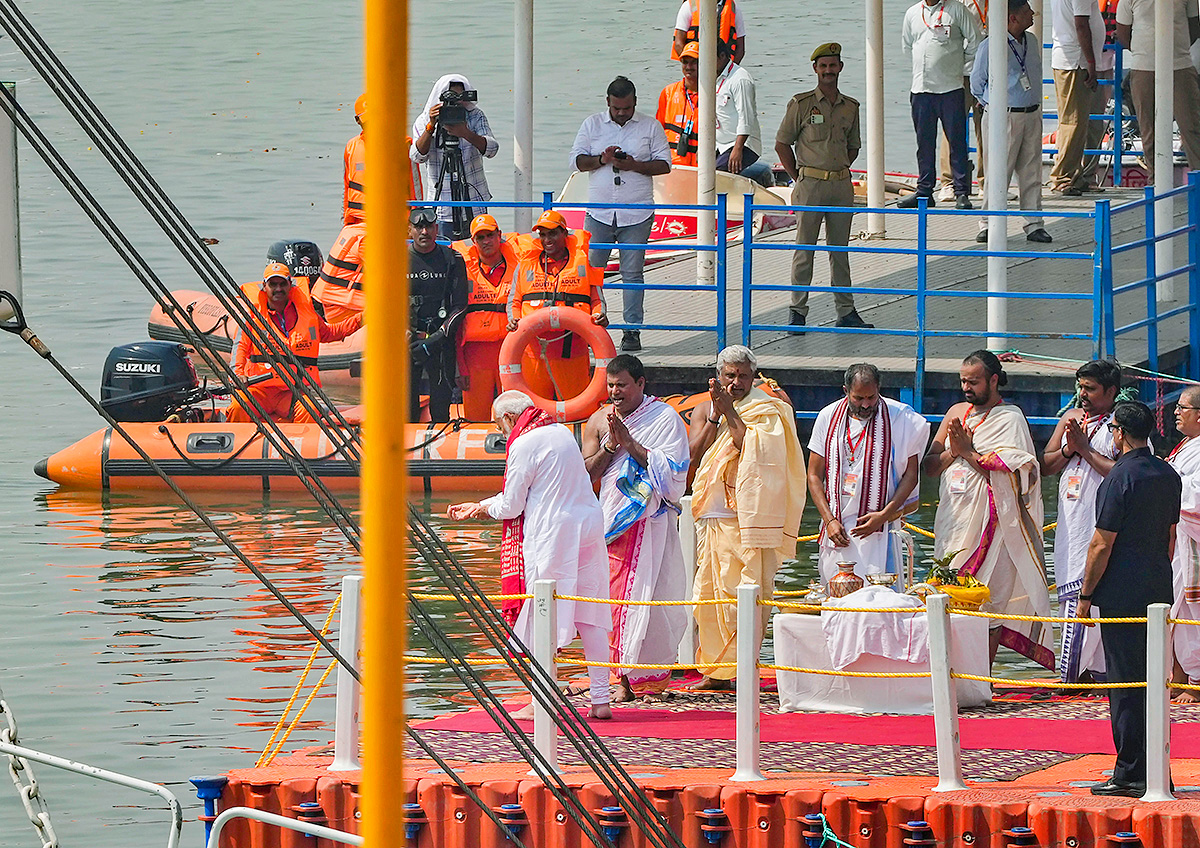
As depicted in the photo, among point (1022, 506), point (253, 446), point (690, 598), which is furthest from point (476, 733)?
point (253, 446)

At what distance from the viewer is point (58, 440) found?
2194 cm

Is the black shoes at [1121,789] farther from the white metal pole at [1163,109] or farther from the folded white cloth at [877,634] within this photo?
the white metal pole at [1163,109]

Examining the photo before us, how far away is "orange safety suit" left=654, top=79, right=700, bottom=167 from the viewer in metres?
21.7

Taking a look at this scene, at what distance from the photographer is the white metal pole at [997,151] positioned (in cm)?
1578

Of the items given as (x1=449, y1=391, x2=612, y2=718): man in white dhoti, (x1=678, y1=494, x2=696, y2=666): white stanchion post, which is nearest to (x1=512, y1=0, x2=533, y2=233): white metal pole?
(x1=678, y1=494, x2=696, y2=666): white stanchion post

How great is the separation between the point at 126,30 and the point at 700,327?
1362 inches

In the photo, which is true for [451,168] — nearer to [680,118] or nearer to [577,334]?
[577,334]

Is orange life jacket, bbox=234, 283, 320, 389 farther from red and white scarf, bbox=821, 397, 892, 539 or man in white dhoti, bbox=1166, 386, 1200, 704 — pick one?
man in white dhoti, bbox=1166, 386, 1200, 704

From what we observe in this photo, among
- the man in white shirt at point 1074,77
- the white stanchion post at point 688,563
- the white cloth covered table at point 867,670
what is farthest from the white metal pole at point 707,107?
the white cloth covered table at point 867,670

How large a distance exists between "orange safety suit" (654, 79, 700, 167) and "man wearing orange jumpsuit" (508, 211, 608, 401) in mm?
4812

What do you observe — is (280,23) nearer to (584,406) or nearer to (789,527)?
(584,406)

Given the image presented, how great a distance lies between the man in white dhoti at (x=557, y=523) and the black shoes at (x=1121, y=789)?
7.80ft

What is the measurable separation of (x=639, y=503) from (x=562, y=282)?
7034 mm

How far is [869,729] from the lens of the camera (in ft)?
31.2
